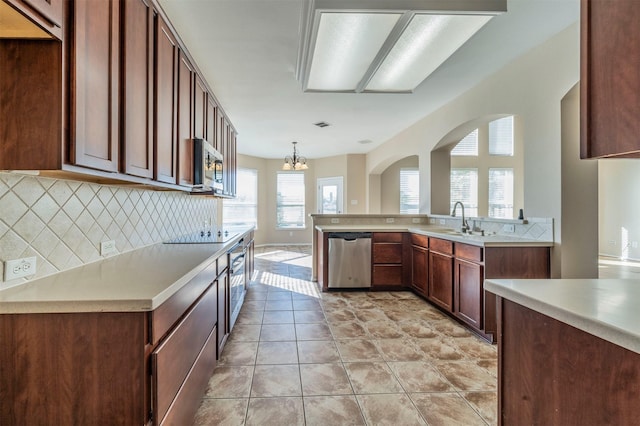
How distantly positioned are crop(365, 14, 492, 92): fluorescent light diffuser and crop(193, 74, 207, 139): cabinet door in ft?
5.45

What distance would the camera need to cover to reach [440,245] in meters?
3.46

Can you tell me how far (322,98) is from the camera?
4.02m

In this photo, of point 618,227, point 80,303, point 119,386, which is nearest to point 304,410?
point 119,386

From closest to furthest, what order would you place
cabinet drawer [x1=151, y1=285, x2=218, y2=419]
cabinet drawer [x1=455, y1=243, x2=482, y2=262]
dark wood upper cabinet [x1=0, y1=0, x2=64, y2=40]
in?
1. dark wood upper cabinet [x1=0, y1=0, x2=64, y2=40]
2. cabinet drawer [x1=151, y1=285, x2=218, y2=419]
3. cabinet drawer [x1=455, y1=243, x2=482, y2=262]

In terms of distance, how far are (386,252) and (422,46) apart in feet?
8.82

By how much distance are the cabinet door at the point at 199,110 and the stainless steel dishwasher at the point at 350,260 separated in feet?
7.27

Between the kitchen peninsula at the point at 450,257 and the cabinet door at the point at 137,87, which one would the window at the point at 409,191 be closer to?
the kitchen peninsula at the point at 450,257

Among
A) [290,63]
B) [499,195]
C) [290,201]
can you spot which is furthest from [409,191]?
[290,63]

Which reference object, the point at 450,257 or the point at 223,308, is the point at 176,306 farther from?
the point at 450,257

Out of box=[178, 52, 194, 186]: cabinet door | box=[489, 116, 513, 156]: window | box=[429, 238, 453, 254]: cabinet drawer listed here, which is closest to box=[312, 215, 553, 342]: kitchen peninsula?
box=[429, 238, 453, 254]: cabinet drawer

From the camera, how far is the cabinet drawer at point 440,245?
10.8ft

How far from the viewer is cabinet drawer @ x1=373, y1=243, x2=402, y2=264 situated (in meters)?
4.30

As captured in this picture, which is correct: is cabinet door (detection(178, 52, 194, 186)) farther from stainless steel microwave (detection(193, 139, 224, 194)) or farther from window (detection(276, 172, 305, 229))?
window (detection(276, 172, 305, 229))

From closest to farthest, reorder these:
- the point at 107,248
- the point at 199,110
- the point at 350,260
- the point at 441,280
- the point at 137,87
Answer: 1. the point at 137,87
2. the point at 107,248
3. the point at 199,110
4. the point at 441,280
5. the point at 350,260
